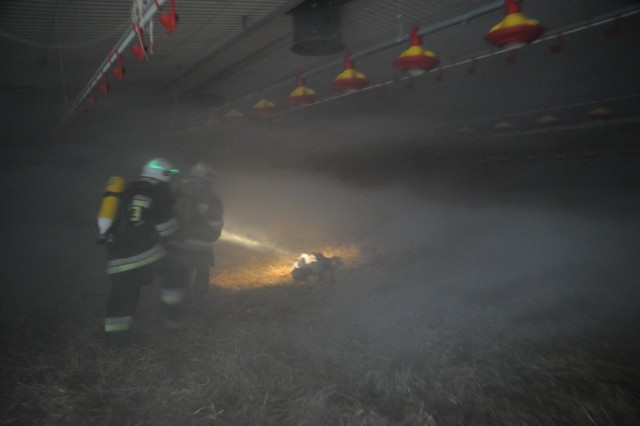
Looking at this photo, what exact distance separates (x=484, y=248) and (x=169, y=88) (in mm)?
7486

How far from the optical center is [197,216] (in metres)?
4.65

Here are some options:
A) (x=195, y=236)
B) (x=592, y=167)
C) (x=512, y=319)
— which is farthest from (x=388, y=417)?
(x=592, y=167)

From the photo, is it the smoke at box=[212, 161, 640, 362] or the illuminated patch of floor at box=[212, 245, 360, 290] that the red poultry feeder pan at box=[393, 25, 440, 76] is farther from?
the illuminated patch of floor at box=[212, 245, 360, 290]

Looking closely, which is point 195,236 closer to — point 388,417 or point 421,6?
point 388,417

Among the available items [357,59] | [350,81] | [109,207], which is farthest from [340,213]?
[109,207]

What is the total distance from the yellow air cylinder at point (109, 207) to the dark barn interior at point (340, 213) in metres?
1.22

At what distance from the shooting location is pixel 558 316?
3.89m

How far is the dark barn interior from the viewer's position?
274cm

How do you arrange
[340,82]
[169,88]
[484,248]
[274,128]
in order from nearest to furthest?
[340,82] → [484,248] → [169,88] → [274,128]

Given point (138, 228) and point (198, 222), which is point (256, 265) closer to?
point (198, 222)

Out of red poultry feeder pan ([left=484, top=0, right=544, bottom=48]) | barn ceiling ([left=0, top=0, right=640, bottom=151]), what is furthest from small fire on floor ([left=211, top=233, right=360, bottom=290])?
red poultry feeder pan ([left=484, top=0, right=544, bottom=48])

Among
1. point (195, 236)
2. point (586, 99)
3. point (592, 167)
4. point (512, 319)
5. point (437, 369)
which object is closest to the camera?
point (437, 369)

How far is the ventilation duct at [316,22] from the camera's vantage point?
4191mm

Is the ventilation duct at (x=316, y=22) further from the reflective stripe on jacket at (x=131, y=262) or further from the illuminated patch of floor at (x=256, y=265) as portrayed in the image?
the illuminated patch of floor at (x=256, y=265)
